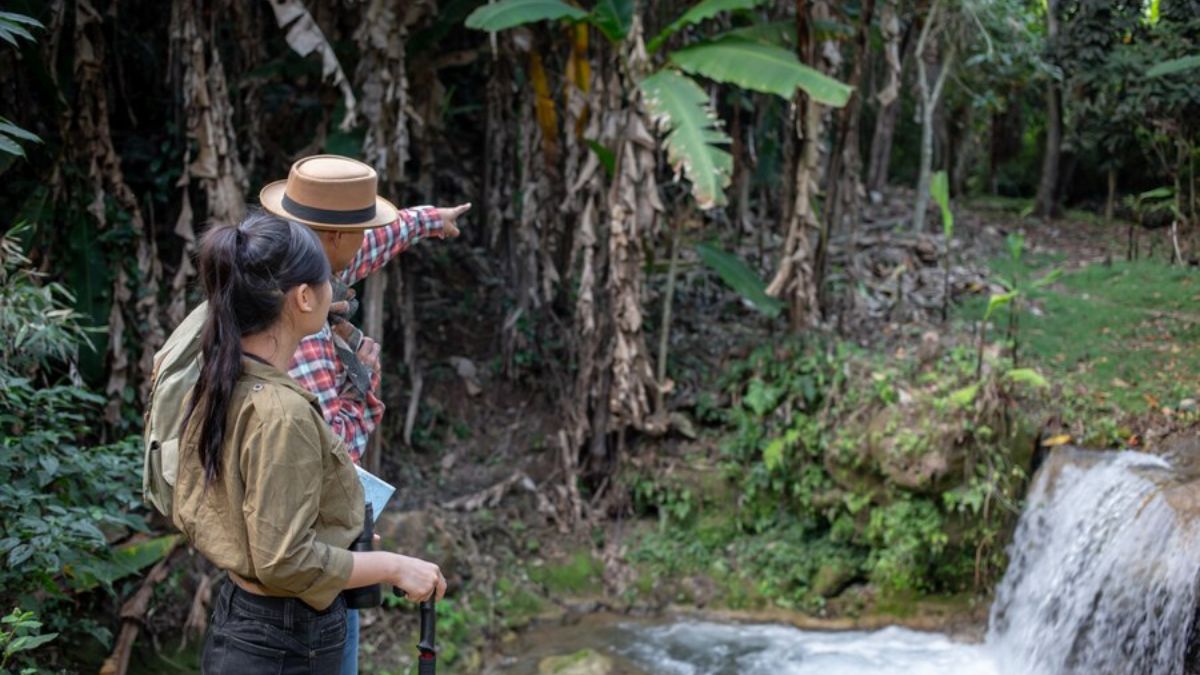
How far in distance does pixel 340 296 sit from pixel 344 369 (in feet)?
0.65

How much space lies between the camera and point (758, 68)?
20.1 feet

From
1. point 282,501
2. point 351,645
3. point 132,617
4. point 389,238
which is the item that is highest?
point 389,238

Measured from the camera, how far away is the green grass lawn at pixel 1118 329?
248 inches

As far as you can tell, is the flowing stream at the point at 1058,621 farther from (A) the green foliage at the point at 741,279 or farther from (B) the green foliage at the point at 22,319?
(B) the green foliage at the point at 22,319

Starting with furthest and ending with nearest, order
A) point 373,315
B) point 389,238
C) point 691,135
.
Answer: point 373,315 → point 691,135 → point 389,238

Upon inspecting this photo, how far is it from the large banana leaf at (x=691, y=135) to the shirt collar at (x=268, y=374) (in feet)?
12.3

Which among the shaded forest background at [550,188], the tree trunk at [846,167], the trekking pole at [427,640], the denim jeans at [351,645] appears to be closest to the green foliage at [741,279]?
the shaded forest background at [550,188]

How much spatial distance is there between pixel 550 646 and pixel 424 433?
1888 mm

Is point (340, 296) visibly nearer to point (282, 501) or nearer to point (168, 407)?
point (168, 407)

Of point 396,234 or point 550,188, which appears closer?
point 396,234

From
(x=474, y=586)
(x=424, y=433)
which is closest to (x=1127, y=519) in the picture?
(x=474, y=586)

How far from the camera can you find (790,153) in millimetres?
7285

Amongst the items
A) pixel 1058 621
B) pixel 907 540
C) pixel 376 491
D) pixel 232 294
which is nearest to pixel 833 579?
pixel 907 540

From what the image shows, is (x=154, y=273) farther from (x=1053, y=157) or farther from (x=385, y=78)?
(x=1053, y=157)
